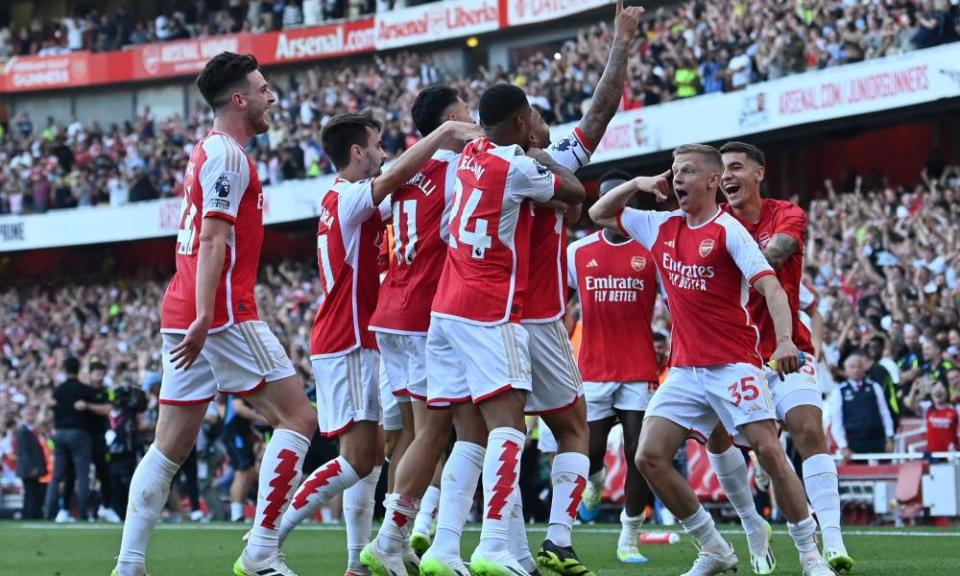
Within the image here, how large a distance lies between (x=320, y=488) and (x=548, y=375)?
4.53 ft

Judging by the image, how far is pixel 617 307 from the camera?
10906 mm

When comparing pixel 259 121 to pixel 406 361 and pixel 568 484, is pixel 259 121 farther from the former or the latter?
pixel 568 484

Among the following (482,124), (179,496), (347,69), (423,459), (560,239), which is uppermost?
(347,69)

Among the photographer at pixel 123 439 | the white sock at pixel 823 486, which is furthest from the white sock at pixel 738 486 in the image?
the photographer at pixel 123 439

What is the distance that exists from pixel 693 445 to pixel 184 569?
758 cm

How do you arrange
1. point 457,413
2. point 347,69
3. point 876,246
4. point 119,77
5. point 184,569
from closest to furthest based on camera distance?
point 457,413
point 184,569
point 876,246
point 347,69
point 119,77

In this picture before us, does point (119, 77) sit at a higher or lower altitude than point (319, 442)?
higher

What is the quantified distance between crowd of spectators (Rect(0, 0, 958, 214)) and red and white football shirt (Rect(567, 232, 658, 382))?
12616 millimetres

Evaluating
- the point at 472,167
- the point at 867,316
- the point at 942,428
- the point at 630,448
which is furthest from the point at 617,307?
the point at 867,316

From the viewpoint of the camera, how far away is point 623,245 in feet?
35.7

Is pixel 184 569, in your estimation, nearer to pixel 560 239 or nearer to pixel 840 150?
pixel 560 239

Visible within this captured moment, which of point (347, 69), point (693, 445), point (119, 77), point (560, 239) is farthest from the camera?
point (119, 77)

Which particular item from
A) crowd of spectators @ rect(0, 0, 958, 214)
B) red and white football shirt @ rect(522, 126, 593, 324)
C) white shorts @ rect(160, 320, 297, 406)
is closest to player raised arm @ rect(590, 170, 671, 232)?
red and white football shirt @ rect(522, 126, 593, 324)

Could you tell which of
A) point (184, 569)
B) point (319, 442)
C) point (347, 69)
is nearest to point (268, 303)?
point (347, 69)
